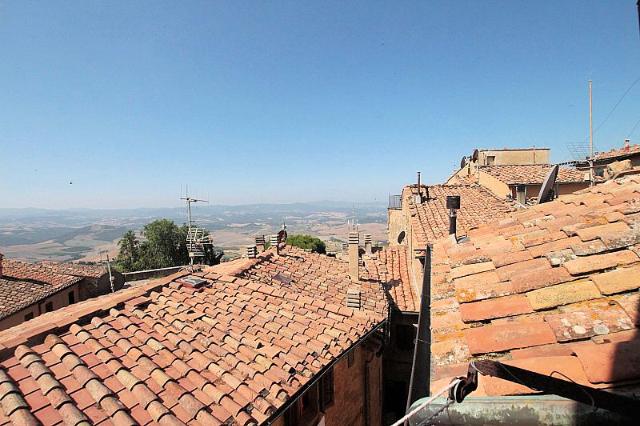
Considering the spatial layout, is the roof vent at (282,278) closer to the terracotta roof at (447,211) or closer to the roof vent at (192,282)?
the roof vent at (192,282)

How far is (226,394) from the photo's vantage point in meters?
5.22

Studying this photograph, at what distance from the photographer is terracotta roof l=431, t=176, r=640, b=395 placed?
190 cm

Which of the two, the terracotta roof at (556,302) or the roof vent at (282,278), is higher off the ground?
the terracotta roof at (556,302)

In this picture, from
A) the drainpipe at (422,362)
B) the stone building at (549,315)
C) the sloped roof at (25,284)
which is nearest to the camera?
the stone building at (549,315)

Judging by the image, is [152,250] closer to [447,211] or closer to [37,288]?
[37,288]

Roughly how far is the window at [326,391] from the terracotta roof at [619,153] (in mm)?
22298

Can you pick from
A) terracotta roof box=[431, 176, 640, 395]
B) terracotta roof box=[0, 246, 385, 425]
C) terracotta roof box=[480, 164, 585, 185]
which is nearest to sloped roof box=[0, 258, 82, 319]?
terracotta roof box=[0, 246, 385, 425]

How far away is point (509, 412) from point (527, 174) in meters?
26.0

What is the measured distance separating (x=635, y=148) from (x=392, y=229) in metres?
18.0

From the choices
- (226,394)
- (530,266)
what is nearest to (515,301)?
(530,266)

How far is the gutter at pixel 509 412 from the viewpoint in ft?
4.93

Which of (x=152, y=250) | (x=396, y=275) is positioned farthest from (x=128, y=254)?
(x=396, y=275)

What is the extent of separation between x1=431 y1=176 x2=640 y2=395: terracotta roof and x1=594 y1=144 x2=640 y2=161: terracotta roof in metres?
22.9

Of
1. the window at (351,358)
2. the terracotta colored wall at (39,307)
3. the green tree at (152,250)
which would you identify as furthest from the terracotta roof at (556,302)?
the green tree at (152,250)
